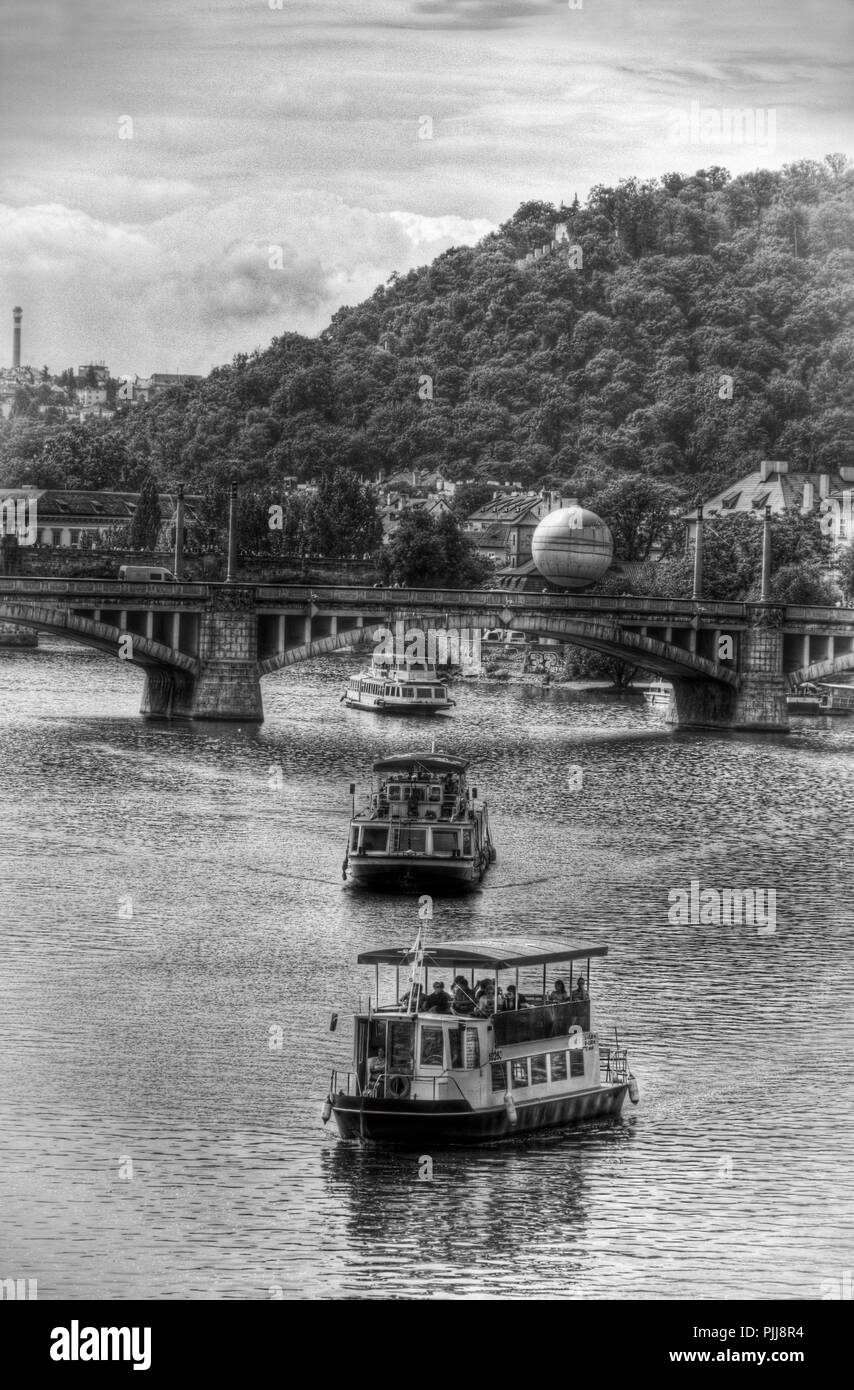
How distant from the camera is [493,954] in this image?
4256cm

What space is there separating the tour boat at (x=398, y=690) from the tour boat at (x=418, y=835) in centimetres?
4921

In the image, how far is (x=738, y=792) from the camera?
290ft

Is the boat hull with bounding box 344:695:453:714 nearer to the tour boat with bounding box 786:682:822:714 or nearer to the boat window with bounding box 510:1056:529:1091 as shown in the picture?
the tour boat with bounding box 786:682:822:714

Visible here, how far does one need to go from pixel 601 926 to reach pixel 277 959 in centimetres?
938

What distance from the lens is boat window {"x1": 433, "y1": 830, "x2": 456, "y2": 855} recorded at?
214ft

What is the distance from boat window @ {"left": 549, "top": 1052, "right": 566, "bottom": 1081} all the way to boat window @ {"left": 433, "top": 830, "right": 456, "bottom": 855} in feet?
78.1

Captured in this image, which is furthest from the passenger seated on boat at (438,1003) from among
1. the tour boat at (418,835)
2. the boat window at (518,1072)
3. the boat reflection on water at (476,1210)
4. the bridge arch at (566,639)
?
the bridge arch at (566,639)

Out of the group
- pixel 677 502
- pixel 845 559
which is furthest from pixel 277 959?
pixel 677 502

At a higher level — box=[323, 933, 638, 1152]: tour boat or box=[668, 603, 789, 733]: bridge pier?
box=[668, 603, 789, 733]: bridge pier

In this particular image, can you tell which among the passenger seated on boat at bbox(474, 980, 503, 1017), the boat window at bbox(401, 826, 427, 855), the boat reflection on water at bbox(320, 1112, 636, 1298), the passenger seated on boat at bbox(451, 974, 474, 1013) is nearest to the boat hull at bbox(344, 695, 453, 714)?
the boat window at bbox(401, 826, 427, 855)

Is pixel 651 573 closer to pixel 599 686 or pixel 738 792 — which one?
pixel 599 686

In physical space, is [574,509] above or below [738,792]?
above

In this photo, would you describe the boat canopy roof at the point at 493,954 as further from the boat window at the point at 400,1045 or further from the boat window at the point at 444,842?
the boat window at the point at 444,842

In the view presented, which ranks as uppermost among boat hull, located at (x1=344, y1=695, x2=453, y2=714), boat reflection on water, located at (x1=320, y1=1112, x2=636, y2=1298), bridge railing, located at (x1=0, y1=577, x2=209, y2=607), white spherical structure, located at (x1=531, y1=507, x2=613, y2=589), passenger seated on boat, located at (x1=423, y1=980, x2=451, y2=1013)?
white spherical structure, located at (x1=531, y1=507, x2=613, y2=589)
